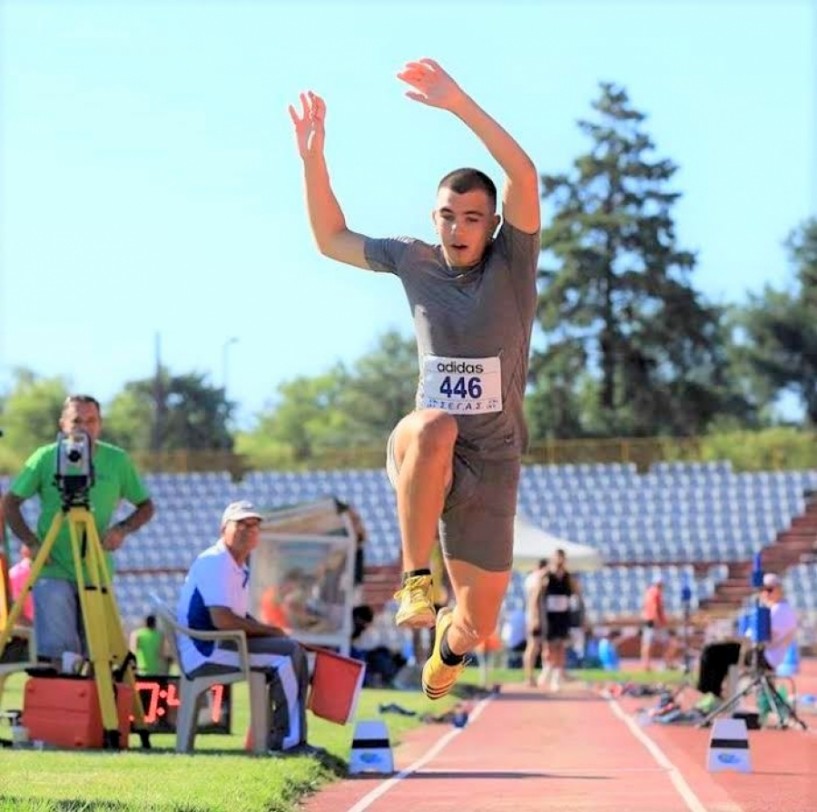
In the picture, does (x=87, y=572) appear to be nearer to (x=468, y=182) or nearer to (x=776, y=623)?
(x=468, y=182)

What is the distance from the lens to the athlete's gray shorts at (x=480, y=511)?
26.0 feet

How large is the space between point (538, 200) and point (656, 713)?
11.6 m

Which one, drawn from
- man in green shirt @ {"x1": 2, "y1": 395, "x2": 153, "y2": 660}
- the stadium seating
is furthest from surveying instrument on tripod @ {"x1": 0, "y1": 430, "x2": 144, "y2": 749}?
the stadium seating

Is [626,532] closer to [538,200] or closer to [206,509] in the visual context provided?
[206,509]

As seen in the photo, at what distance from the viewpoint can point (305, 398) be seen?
12938 centimetres

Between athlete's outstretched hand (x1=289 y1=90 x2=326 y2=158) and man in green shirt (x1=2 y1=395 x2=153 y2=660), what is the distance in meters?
4.82

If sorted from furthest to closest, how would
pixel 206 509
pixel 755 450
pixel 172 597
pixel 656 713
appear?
pixel 755 450 → pixel 206 509 → pixel 172 597 → pixel 656 713

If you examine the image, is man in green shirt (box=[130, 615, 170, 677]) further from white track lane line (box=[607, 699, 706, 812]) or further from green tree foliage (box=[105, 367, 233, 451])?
green tree foliage (box=[105, 367, 233, 451])

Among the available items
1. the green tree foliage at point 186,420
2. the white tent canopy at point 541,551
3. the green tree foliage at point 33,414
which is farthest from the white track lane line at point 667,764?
the green tree foliage at point 33,414

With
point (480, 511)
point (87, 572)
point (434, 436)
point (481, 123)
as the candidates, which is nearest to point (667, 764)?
point (87, 572)

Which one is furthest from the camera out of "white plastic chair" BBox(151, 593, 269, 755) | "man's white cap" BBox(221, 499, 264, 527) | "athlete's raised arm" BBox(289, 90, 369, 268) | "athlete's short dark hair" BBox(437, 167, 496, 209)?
"man's white cap" BBox(221, 499, 264, 527)

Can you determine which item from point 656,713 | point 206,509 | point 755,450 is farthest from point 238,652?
point 755,450

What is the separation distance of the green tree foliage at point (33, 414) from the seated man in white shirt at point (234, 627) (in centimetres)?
8037

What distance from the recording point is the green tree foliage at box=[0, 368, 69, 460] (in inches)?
3871
